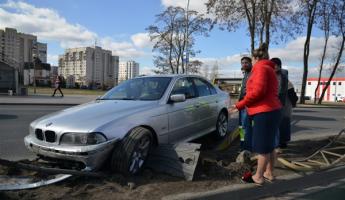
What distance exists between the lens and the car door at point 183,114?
22.3 ft

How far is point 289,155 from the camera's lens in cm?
737

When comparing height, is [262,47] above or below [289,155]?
above

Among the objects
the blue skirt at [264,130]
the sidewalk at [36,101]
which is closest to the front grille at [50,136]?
the blue skirt at [264,130]

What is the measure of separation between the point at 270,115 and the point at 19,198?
3.07 meters

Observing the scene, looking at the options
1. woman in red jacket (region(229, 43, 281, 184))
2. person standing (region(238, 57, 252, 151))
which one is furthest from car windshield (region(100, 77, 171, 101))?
woman in red jacket (region(229, 43, 281, 184))

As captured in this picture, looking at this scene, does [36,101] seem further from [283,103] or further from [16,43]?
[16,43]

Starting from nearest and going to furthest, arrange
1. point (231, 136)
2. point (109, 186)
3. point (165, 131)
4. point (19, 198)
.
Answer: point (19, 198) → point (109, 186) → point (165, 131) → point (231, 136)

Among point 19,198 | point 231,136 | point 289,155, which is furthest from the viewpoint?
point 231,136

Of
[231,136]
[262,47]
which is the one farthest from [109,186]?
[231,136]

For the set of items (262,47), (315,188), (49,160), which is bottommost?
(315,188)

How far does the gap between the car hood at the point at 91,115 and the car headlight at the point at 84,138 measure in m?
0.06

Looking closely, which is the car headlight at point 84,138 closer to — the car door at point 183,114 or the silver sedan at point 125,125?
the silver sedan at point 125,125

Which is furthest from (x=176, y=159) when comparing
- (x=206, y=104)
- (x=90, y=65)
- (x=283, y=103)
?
(x=90, y=65)

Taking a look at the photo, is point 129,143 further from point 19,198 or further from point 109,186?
point 19,198
